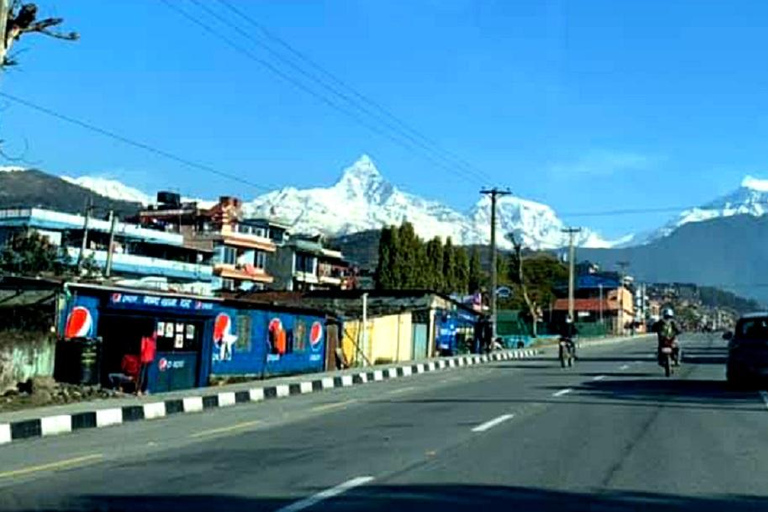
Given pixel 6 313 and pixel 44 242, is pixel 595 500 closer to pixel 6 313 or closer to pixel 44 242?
pixel 6 313

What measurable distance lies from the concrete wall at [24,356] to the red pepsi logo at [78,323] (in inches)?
22.8

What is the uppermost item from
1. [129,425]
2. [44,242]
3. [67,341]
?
[44,242]

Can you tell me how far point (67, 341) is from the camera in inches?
837

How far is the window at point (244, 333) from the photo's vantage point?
28.1 meters

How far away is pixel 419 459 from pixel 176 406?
9620 mm

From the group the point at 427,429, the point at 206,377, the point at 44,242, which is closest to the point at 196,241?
the point at 44,242

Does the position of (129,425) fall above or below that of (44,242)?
below

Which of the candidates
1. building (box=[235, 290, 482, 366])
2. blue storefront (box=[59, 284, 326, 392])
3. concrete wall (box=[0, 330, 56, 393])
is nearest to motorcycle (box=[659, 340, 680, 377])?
blue storefront (box=[59, 284, 326, 392])

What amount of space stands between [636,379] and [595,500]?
20148 mm

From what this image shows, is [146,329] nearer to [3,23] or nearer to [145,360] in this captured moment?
[145,360]

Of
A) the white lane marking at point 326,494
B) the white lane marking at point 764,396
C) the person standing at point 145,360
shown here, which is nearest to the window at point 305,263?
the person standing at point 145,360

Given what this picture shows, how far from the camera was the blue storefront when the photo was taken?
22.1 meters

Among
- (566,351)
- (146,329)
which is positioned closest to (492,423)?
(146,329)

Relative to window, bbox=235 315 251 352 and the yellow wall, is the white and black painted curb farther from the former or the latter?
the yellow wall
